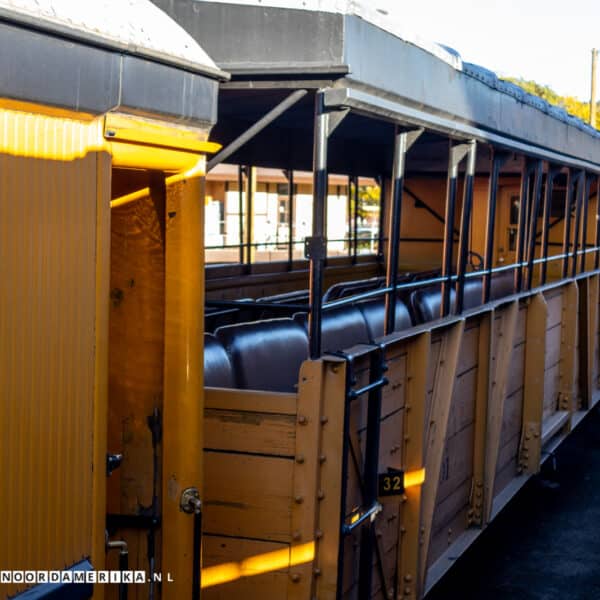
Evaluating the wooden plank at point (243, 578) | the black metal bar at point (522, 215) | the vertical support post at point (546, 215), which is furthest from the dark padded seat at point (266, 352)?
the vertical support post at point (546, 215)

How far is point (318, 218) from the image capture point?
4516mm

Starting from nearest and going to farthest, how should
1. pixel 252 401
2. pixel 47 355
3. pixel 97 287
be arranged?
pixel 47 355 < pixel 97 287 < pixel 252 401

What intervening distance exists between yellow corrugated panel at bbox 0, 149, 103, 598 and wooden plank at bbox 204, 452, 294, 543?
4.78 feet

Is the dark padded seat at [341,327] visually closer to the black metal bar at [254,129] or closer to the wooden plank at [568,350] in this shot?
the black metal bar at [254,129]

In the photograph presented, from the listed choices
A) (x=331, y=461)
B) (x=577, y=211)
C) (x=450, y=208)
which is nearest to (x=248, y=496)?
(x=331, y=461)

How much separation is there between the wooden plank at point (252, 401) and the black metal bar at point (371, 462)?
2.19 ft

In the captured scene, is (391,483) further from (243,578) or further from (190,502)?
(190,502)

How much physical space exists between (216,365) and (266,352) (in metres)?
0.55

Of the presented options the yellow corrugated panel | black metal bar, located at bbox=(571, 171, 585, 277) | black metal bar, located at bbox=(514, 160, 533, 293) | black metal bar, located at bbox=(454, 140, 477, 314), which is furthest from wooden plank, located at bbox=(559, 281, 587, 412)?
the yellow corrugated panel

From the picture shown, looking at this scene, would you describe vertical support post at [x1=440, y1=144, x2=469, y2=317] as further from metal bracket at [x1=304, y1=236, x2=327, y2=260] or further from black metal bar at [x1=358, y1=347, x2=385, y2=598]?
metal bracket at [x1=304, y1=236, x2=327, y2=260]

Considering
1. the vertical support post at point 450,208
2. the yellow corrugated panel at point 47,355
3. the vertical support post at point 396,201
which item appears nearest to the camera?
the yellow corrugated panel at point 47,355

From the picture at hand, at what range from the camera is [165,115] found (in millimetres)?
3256

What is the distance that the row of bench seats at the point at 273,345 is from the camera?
5055mm

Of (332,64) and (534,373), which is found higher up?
(332,64)
